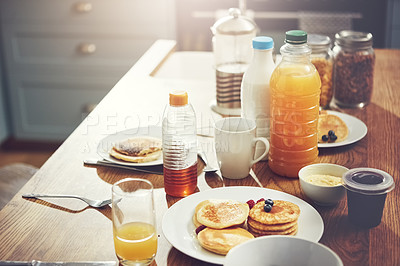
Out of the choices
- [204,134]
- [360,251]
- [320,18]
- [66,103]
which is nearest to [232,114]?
[204,134]

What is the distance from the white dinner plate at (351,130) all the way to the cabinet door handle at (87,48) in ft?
6.69

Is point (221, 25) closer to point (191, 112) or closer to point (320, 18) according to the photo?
point (191, 112)

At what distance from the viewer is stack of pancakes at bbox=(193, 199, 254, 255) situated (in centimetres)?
99

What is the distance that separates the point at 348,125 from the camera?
1.57 m

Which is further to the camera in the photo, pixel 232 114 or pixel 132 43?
pixel 132 43

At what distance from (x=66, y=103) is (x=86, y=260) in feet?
8.58

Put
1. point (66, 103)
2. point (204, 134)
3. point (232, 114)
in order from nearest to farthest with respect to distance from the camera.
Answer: point (204, 134) < point (232, 114) < point (66, 103)

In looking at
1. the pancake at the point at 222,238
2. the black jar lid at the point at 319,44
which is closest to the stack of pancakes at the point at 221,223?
the pancake at the point at 222,238

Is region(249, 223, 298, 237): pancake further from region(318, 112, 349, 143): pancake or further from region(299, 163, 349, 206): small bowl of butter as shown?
region(318, 112, 349, 143): pancake

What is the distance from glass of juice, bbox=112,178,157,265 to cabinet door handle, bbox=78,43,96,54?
2.47m

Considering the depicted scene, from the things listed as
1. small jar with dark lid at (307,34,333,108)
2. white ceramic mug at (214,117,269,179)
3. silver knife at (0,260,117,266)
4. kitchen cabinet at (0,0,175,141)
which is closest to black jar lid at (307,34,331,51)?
small jar with dark lid at (307,34,333,108)

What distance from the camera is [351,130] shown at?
5.05 ft

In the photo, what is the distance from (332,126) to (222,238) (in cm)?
64

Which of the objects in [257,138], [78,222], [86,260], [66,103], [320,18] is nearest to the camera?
[86,260]
